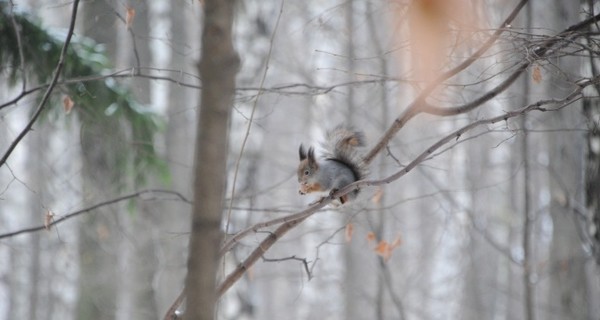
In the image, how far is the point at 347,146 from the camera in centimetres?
344

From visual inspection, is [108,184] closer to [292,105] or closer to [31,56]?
[31,56]

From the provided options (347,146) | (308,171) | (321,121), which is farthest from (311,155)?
(321,121)

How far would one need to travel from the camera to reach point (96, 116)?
4.00m

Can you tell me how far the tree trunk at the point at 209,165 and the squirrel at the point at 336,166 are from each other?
2.05 meters

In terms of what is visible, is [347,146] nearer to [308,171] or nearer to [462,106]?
[308,171]

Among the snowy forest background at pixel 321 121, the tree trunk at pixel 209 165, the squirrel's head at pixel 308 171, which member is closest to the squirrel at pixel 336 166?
the squirrel's head at pixel 308 171

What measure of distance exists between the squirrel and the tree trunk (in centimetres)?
205

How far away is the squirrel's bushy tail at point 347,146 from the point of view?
11.1ft

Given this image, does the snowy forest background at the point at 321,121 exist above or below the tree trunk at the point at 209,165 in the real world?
above

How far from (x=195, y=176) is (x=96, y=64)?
3248mm

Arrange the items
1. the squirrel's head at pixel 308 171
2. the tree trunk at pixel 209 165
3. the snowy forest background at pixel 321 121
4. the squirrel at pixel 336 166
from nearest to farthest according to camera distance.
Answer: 1. the tree trunk at pixel 209 165
2. the snowy forest background at pixel 321 121
3. the squirrel at pixel 336 166
4. the squirrel's head at pixel 308 171

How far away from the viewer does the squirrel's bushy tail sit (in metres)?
3.38

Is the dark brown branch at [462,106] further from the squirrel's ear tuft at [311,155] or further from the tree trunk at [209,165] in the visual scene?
the tree trunk at [209,165]

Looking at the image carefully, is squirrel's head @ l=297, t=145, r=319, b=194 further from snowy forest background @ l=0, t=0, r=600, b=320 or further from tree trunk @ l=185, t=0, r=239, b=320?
tree trunk @ l=185, t=0, r=239, b=320
